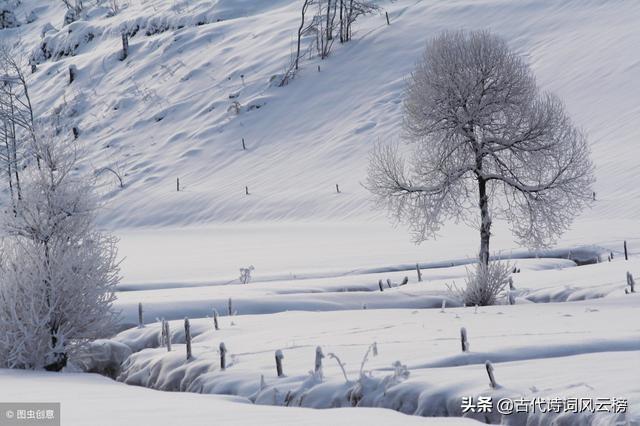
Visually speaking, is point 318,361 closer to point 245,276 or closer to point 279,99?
point 245,276

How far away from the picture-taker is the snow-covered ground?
11.7 m

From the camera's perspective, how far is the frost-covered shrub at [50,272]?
55.2ft

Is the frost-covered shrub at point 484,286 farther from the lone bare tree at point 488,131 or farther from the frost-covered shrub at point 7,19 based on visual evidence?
the frost-covered shrub at point 7,19

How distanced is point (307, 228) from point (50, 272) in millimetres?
27162

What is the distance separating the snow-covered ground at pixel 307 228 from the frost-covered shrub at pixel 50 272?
1.26 m

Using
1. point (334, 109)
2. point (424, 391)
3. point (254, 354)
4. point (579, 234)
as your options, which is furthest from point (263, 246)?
point (424, 391)

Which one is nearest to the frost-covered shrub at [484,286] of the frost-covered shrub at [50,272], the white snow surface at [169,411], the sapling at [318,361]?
the frost-covered shrub at [50,272]

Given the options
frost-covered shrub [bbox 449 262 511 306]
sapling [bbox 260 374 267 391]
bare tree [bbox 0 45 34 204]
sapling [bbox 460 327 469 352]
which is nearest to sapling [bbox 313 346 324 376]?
sapling [bbox 260 374 267 391]

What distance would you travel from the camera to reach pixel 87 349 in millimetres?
17609

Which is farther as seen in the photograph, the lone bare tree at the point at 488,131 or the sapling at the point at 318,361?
the lone bare tree at the point at 488,131

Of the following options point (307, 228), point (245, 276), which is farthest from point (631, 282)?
point (307, 228)

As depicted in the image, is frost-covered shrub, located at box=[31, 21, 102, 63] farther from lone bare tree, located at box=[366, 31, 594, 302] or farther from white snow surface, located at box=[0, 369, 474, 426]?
white snow surface, located at box=[0, 369, 474, 426]

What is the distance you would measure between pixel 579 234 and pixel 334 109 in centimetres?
2676

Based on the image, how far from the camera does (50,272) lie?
56.5ft
